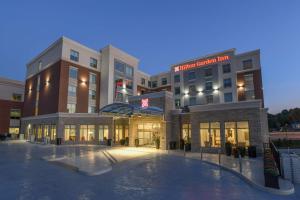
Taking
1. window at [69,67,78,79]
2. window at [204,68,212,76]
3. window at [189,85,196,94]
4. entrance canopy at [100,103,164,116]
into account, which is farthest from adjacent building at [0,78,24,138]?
window at [204,68,212,76]

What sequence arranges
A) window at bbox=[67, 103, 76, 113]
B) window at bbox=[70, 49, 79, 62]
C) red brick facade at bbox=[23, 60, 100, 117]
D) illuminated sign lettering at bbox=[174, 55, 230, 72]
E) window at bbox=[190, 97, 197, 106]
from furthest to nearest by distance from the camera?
window at bbox=[190, 97, 197, 106] → illuminated sign lettering at bbox=[174, 55, 230, 72] → window at bbox=[70, 49, 79, 62] → window at bbox=[67, 103, 76, 113] → red brick facade at bbox=[23, 60, 100, 117]

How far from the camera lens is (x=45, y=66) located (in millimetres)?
42125

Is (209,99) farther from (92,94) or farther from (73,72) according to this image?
(73,72)

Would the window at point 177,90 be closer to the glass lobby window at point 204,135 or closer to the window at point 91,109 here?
the window at point 91,109

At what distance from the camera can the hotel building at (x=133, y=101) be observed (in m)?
22.6

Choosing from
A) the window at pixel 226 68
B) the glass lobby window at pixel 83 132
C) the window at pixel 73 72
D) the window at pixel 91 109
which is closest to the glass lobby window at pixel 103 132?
the glass lobby window at pixel 83 132

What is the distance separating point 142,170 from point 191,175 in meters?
3.50

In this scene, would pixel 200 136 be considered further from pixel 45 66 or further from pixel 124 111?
pixel 45 66

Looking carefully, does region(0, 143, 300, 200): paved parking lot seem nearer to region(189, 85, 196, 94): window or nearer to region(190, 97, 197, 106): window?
region(190, 97, 197, 106): window

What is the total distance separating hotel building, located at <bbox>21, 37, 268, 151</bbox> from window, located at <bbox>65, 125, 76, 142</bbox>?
0.17 m

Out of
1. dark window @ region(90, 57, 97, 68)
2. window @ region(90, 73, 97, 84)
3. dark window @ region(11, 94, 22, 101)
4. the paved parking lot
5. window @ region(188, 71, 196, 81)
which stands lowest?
the paved parking lot

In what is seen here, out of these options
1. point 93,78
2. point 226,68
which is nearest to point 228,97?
point 226,68

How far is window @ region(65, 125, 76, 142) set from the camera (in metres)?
35.0

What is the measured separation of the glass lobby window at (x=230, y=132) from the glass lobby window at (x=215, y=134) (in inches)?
33.8
